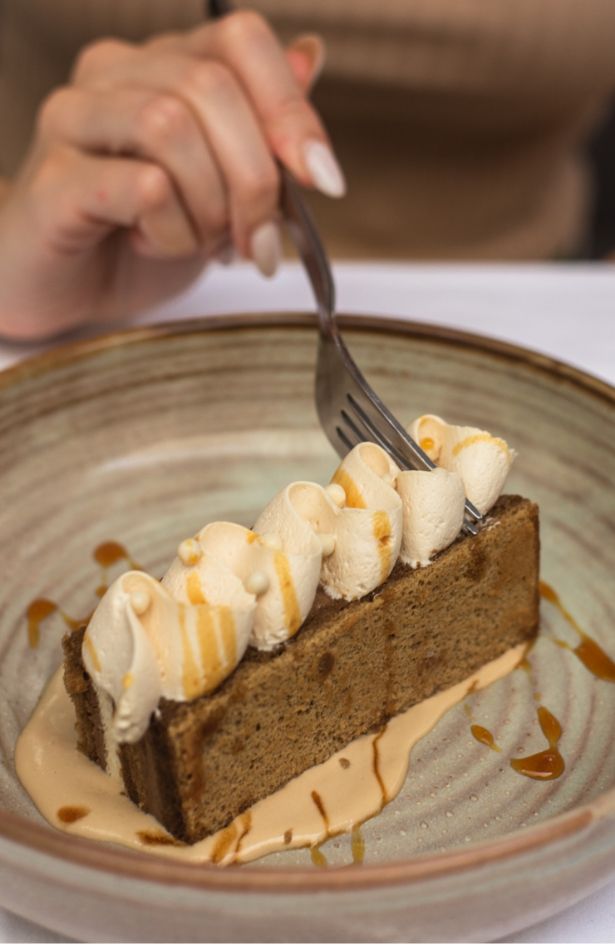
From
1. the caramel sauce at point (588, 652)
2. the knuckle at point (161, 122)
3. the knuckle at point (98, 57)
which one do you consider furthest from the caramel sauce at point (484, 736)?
the knuckle at point (98, 57)

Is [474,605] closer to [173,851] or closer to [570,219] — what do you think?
[173,851]

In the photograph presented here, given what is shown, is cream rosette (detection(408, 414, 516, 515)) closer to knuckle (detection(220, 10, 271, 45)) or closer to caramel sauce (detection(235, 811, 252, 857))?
caramel sauce (detection(235, 811, 252, 857))

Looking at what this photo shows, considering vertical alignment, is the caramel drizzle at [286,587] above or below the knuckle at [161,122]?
below

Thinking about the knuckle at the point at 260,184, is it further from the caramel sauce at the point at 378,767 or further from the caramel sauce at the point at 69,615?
the caramel sauce at the point at 378,767

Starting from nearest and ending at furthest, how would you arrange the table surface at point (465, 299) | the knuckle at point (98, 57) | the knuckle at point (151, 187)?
the knuckle at point (151, 187) < the knuckle at point (98, 57) < the table surface at point (465, 299)

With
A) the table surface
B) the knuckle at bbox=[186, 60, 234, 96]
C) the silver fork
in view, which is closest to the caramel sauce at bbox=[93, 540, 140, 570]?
the silver fork

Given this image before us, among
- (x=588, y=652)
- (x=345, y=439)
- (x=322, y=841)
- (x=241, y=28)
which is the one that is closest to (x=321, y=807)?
(x=322, y=841)

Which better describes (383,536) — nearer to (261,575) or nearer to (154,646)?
(261,575)
